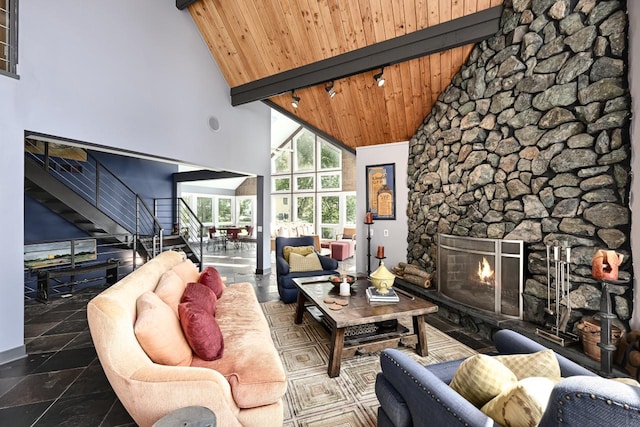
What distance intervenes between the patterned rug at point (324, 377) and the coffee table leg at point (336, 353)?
5 cm

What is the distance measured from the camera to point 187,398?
1374 millimetres

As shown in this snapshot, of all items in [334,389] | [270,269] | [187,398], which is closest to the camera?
[187,398]

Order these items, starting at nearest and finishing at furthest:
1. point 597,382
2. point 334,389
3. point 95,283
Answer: point 597,382 → point 334,389 → point 95,283

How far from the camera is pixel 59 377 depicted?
2.33 m

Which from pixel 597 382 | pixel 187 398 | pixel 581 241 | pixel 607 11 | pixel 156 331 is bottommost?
pixel 187 398

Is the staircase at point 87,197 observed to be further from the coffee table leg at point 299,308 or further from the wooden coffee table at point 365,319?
the wooden coffee table at point 365,319

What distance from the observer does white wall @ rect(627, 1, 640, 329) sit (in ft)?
6.90

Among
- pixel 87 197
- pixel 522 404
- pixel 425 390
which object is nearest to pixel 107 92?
pixel 87 197

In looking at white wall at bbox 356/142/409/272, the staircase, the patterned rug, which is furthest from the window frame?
the patterned rug

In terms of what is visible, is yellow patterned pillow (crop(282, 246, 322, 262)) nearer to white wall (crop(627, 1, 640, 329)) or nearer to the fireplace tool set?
the fireplace tool set

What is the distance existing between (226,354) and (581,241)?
297 cm

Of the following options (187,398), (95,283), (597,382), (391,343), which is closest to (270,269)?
(95,283)

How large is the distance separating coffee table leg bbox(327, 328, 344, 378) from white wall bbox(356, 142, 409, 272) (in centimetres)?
293

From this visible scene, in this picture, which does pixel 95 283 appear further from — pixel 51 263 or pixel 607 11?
pixel 607 11
